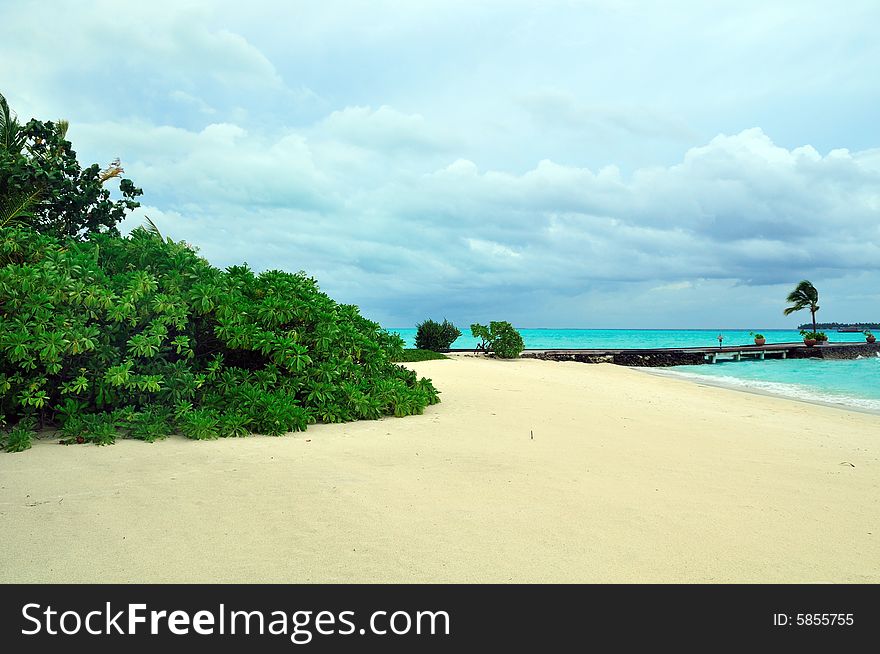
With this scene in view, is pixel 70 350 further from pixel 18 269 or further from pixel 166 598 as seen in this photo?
pixel 166 598

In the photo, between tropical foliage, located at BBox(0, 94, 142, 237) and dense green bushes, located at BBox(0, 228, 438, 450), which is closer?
dense green bushes, located at BBox(0, 228, 438, 450)

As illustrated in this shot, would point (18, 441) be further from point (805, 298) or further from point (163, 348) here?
point (805, 298)

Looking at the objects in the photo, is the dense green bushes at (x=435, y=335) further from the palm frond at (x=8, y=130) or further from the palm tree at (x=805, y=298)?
the palm tree at (x=805, y=298)

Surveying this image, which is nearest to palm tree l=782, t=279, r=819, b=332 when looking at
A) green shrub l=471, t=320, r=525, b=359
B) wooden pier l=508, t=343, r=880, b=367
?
wooden pier l=508, t=343, r=880, b=367

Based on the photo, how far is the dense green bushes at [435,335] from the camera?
28.7m

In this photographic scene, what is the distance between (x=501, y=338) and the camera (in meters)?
26.5

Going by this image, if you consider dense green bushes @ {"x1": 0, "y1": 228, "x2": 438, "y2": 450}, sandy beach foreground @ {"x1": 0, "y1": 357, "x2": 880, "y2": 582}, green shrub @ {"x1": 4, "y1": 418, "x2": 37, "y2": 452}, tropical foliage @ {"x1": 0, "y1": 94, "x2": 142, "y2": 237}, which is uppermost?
tropical foliage @ {"x1": 0, "y1": 94, "x2": 142, "y2": 237}

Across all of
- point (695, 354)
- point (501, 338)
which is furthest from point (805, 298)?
point (501, 338)

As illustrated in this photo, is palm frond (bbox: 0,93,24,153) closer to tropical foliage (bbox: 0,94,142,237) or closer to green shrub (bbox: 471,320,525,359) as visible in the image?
tropical foliage (bbox: 0,94,142,237)

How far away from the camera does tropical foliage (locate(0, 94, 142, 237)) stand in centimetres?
1037

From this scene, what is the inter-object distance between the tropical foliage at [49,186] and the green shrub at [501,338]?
52.0 ft

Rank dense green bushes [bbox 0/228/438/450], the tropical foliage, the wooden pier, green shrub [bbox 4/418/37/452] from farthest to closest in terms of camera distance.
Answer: the wooden pier, the tropical foliage, dense green bushes [bbox 0/228/438/450], green shrub [bbox 4/418/37/452]

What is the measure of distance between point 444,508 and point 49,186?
10.9 meters

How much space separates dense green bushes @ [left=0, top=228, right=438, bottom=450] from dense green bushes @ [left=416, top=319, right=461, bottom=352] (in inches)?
779
